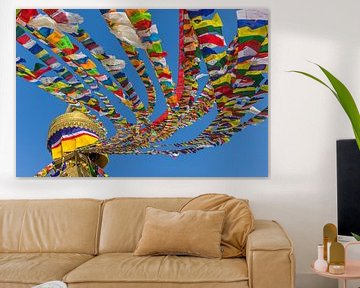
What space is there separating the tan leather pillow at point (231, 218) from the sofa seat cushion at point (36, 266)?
0.83 metres

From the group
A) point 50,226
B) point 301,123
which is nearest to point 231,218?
point 301,123

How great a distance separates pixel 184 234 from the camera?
366 cm

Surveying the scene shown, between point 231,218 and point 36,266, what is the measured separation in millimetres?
1248

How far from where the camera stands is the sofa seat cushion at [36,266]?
3326 millimetres

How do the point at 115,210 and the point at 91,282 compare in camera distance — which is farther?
the point at 115,210

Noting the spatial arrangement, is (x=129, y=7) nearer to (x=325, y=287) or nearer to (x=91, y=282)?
(x=91, y=282)

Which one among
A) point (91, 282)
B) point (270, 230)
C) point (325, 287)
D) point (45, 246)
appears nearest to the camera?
point (91, 282)

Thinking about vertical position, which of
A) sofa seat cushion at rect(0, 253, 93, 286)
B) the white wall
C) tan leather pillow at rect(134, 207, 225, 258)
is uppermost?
the white wall

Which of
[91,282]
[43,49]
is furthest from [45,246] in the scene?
[43,49]

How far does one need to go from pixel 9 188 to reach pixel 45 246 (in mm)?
688

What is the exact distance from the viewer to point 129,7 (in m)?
4.39

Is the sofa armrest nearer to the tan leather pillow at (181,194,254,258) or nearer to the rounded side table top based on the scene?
the rounded side table top

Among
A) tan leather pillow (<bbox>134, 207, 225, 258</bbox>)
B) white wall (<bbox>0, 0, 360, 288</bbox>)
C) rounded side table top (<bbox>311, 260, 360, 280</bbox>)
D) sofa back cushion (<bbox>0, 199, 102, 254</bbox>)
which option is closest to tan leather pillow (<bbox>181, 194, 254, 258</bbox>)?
tan leather pillow (<bbox>134, 207, 225, 258</bbox>)

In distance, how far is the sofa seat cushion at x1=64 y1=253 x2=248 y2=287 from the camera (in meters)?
3.29
